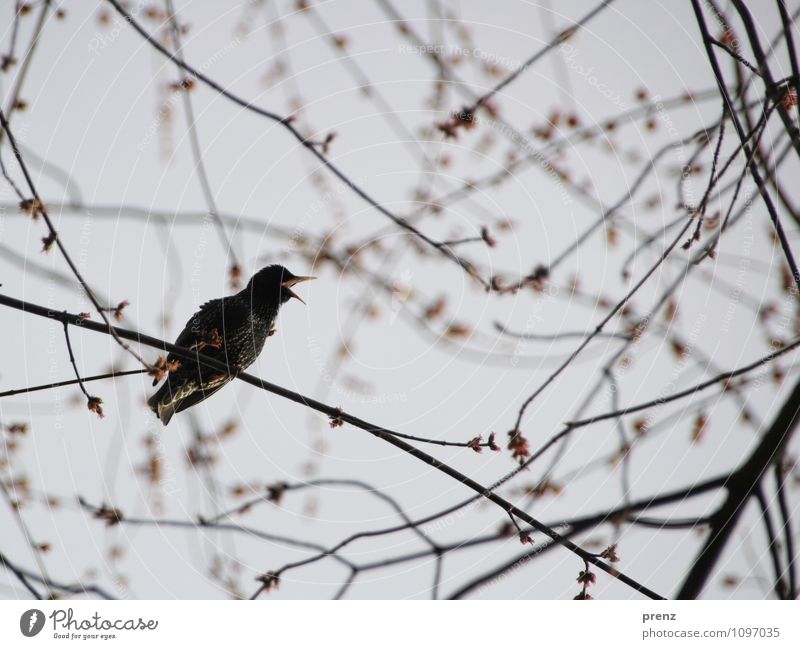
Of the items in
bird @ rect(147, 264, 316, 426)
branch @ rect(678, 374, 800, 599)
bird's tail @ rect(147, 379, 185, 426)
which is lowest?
branch @ rect(678, 374, 800, 599)

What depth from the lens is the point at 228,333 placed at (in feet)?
7.87

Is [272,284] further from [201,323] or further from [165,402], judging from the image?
[165,402]

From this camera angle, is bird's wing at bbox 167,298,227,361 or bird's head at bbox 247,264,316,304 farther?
bird's head at bbox 247,264,316,304

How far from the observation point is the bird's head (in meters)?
2.55

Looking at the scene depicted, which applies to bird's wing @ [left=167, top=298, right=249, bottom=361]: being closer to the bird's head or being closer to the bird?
the bird

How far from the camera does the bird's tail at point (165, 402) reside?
2316mm

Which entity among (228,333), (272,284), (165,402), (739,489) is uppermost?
(272,284)

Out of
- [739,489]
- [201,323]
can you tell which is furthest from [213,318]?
[739,489]

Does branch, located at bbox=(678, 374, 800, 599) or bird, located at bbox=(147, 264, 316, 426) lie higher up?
bird, located at bbox=(147, 264, 316, 426)

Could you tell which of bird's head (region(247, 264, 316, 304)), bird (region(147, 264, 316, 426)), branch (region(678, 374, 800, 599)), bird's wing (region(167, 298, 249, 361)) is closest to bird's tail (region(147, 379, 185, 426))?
bird (region(147, 264, 316, 426))

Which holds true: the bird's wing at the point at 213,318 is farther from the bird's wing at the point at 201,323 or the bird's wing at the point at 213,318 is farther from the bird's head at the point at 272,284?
the bird's head at the point at 272,284

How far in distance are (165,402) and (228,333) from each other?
0.35 metres

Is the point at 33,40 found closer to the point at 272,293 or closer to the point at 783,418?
the point at 272,293
